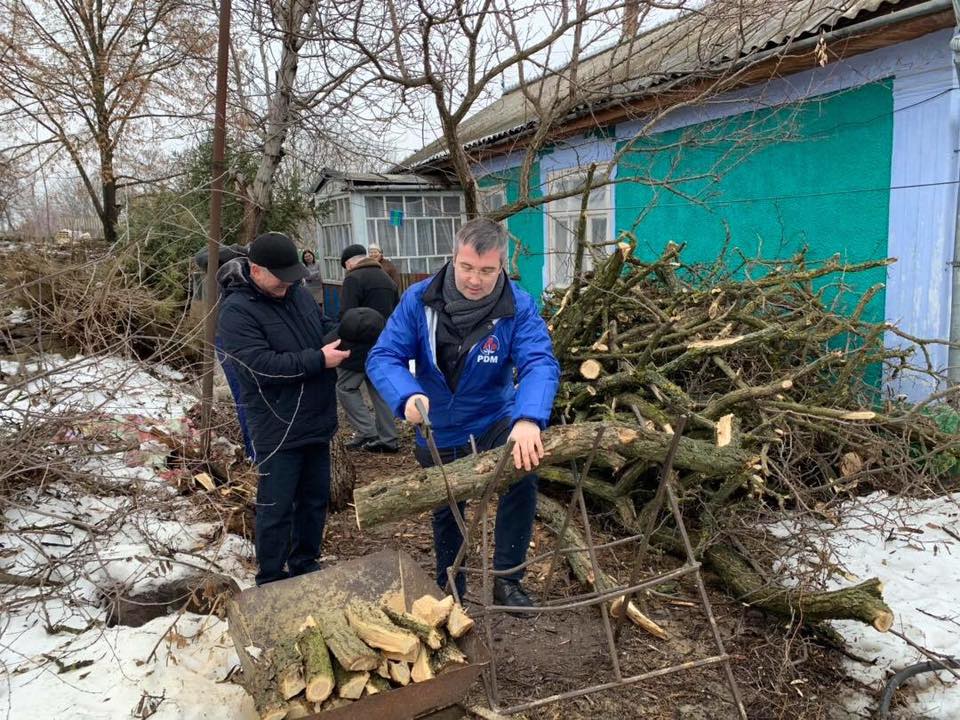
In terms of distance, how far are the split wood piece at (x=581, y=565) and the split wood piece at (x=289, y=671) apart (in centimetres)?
99

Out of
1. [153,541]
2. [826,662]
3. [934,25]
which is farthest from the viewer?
[934,25]

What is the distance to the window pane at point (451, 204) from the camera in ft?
40.8

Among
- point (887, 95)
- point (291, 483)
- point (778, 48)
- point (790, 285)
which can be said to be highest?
point (778, 48)

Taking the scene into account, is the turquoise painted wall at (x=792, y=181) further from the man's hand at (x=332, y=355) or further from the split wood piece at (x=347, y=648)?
the split wood piece at (x=347, y=648)

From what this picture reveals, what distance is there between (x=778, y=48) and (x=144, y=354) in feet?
19.3

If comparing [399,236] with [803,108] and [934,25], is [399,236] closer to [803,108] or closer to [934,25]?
[803,108]

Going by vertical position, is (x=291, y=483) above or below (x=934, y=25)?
below

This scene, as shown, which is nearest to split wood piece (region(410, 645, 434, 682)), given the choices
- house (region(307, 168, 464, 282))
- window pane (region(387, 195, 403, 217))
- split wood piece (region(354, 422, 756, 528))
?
split wood piece (region(354, 422, 756, 528))

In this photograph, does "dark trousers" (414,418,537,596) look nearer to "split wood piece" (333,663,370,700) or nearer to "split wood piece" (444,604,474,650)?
"split wood piece" (444,604,474,650)

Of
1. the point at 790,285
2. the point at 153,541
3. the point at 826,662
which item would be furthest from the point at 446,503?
the point at 790,285

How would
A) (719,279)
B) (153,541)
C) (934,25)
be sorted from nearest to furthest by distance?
(153,541)
(934,25)
(719,279)

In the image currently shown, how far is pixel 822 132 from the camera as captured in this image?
5352 millimetres

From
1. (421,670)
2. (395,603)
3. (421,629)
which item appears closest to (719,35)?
(395,603)

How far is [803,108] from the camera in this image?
542 centimetres
